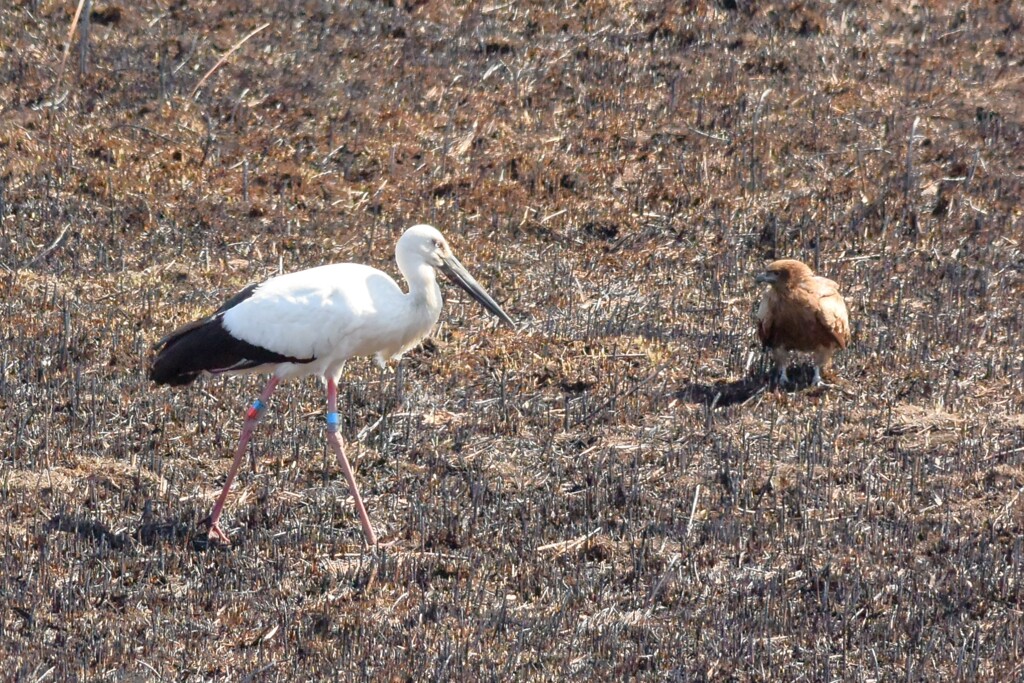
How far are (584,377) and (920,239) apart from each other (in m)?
3.88

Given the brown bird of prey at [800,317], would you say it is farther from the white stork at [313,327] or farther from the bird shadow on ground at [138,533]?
the bird shadow on ground at [138,533]

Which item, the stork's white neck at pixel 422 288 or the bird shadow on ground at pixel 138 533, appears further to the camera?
the stork's white neck at pixel 422 288

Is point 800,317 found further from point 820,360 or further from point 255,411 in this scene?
point 255,411

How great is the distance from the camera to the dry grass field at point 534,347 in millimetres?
6625

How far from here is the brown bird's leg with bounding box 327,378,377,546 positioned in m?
7.42

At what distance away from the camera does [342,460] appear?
7664 millimetres

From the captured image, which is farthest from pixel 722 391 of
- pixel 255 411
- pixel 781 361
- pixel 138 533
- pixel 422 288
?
pixel 138 533

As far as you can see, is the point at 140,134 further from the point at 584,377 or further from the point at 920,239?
the point at 920,239

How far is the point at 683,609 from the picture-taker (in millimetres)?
6719

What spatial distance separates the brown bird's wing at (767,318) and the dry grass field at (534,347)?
0.22 meters

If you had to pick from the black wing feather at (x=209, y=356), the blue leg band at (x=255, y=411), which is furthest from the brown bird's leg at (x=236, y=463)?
the black wing feather at (x=209, y=356)

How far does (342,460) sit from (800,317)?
3.11 metres

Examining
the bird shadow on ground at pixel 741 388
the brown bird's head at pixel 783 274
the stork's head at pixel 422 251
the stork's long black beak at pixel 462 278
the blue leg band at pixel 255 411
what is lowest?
the bird shadow on ground at pixel 741 388


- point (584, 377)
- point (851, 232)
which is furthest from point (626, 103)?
point (584, 377)
